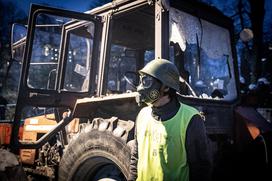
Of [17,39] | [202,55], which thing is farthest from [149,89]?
[17,39]

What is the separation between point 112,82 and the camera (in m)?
4.99

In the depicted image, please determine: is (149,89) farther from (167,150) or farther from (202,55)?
(202,55)

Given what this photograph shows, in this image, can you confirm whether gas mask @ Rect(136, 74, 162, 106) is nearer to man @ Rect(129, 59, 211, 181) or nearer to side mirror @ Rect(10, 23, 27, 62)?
man @ Rect(129, 59, 211, 181)

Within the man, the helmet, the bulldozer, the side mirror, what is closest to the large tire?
the bulldozer

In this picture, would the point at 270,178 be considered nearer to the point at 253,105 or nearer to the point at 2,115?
the point at 253,105

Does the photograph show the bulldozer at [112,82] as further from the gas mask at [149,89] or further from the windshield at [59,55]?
the gas mask at [149,89]

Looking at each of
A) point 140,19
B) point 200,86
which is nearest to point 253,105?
point 200,86

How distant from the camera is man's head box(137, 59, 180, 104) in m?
2.37

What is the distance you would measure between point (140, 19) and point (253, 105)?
199 centimetres

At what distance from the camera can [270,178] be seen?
3510 mm

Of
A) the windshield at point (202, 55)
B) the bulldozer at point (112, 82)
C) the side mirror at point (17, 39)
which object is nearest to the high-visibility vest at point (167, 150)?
the bulldozer at point (112, 82)

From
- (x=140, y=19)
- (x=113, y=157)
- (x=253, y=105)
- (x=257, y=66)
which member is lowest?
(x=113, y=157)

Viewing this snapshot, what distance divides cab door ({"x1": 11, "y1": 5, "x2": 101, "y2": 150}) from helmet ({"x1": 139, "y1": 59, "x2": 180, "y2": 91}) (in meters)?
1.89

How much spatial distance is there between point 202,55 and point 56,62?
2190 mm
